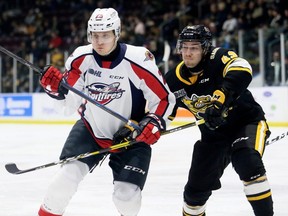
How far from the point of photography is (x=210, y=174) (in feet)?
10.9

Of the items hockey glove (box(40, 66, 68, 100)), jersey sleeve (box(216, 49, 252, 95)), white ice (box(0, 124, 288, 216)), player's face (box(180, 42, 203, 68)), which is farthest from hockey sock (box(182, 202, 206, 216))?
hockey glove (box(40, 66, 68, 100))

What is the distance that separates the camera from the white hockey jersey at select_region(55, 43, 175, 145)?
313cm

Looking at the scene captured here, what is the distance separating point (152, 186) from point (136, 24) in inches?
301

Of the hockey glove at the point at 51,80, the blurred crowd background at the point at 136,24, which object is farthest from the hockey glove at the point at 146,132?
the blurred crowd background at the point at 136,24

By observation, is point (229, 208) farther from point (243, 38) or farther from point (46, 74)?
point (243, 38)

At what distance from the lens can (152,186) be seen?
464 centimetres

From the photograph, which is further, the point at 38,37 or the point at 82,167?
the point at 38,37

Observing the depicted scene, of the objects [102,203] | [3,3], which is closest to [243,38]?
[102,203]

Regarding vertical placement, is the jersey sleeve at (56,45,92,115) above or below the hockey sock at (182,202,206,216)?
above

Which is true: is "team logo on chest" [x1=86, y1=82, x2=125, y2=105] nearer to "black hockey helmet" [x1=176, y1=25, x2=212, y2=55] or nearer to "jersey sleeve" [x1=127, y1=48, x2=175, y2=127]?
"jersey sleeve" [x1=127, y1=48, x2=175, y2=127]

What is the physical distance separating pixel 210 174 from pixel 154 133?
16.5 inches

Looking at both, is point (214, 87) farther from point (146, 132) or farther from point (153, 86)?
point (146, 132)

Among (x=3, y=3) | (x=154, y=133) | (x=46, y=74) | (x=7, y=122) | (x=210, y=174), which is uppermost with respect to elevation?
(x=3, y=3)

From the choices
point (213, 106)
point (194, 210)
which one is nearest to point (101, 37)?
point (213, 106)
